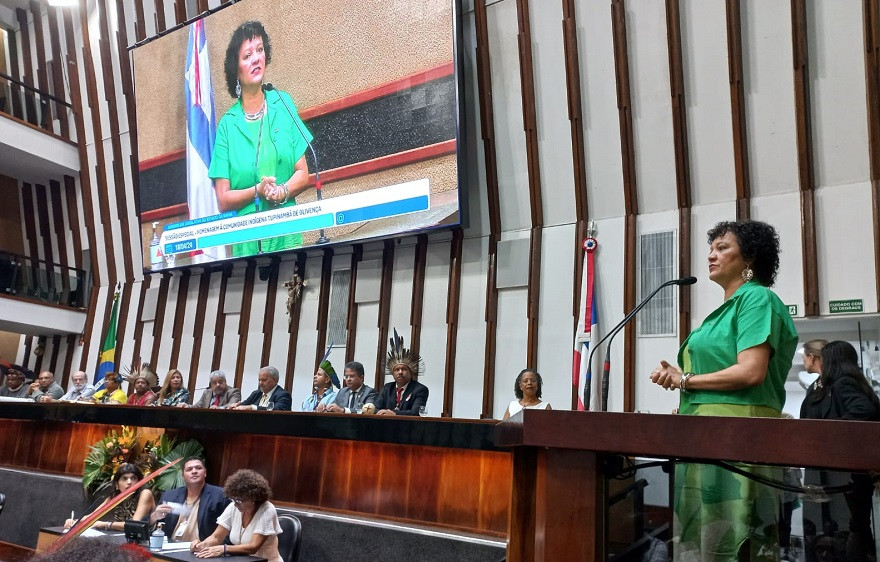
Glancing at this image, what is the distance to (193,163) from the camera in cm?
788

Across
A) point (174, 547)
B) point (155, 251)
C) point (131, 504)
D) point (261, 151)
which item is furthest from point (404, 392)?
point (155, 251)

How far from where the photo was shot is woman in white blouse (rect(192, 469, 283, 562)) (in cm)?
321

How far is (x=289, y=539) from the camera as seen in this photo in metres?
3.37

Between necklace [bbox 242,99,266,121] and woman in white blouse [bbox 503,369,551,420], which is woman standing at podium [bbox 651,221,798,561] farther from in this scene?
necklace [bbox 242,99,266,121]

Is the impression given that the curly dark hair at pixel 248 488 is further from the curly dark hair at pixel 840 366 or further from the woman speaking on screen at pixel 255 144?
the woman speaking on screen at pixel 255 144

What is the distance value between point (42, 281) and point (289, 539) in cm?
743

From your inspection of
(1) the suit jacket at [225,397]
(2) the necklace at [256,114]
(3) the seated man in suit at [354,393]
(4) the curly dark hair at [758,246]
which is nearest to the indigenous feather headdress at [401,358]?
(3) the seated man in suit at [354,393]

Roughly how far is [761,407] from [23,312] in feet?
30.5

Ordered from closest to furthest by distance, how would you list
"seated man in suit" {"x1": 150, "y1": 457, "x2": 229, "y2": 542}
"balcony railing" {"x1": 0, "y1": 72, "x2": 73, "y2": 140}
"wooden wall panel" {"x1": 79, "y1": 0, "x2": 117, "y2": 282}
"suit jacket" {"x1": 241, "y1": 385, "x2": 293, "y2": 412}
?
"seated man in suit" {"x1": 150, "y1": 457, "x2": 229, "y2": 542} < "suit jacket" {"x1": 241, "y1": 385, "x2": 293, "y2": 412} < "wooden wall panel" {"x1": 79, "y1": 0, "x2": 117, "y2": 282} < "balcony railing" {"x1": 0, "y1": 72, "x2": 73, "y2": 140}

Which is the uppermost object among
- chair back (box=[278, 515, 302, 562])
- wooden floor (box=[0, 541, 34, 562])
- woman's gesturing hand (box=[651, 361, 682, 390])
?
woman's gesturing hand (box=[651, 361, 682, 390])

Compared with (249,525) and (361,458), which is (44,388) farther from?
(249,525)

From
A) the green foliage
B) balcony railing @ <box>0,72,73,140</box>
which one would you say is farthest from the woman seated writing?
balcony railing @ <box>0,72,73,140</box>

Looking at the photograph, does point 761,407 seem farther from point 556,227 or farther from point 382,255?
point 382,255

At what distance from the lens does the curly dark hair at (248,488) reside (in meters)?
3.31
